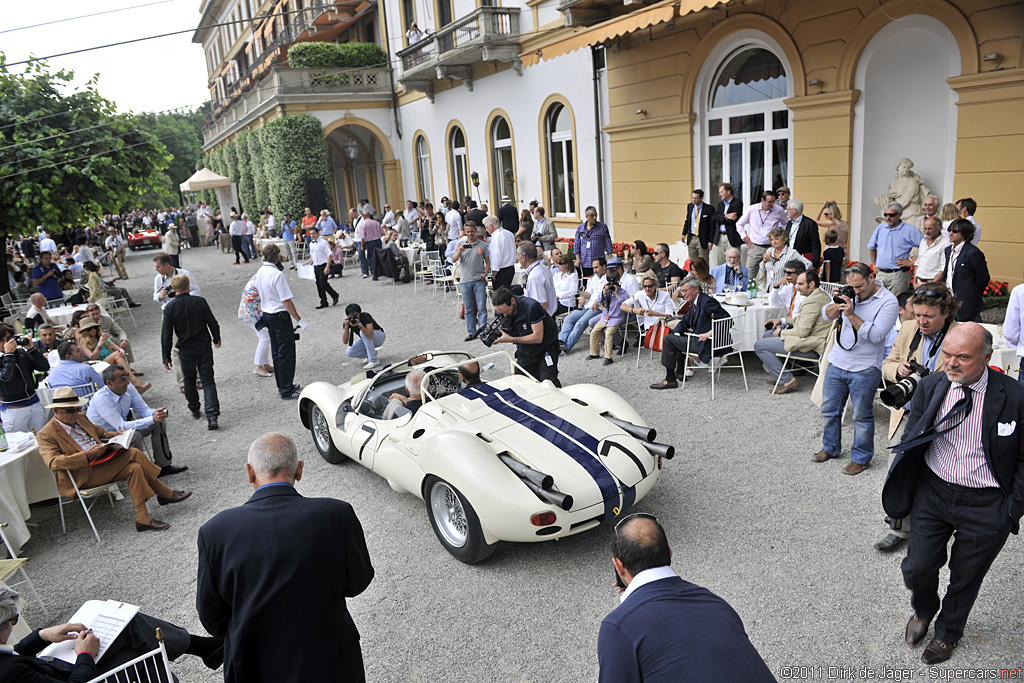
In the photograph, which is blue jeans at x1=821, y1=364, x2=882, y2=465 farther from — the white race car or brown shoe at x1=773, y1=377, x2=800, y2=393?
brown shoe at x1=773, y1=377, x2=800, y2=393

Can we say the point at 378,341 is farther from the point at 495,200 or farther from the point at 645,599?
the point at 495,200

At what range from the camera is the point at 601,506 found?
4367mm

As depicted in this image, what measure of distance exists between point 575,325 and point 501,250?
6.31 ft

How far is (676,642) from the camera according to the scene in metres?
2.00

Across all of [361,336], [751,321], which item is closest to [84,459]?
[361,336]

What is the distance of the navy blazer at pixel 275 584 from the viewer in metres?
2.56

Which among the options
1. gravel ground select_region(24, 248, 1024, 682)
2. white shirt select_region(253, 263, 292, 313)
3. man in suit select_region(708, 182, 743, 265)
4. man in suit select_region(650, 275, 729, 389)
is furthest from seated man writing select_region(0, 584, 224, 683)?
man in suit select_region(708, 182, 743, 265)

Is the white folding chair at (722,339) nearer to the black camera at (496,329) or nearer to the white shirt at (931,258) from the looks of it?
the white shirt at (931,258)

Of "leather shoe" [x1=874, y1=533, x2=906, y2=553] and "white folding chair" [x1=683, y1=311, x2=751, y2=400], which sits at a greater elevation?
"white folding chair" [x1=683, y1=311, x2=751, y2=400]

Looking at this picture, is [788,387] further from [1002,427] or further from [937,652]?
[1002,427]

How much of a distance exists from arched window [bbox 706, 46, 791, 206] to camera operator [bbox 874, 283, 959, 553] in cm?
688

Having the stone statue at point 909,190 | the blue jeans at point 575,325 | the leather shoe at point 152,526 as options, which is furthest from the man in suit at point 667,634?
the stone statue at point 909,190

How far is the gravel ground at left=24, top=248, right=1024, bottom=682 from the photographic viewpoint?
3.74 metres

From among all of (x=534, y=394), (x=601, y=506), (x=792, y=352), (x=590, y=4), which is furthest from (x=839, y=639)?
(x=590, y=4)
